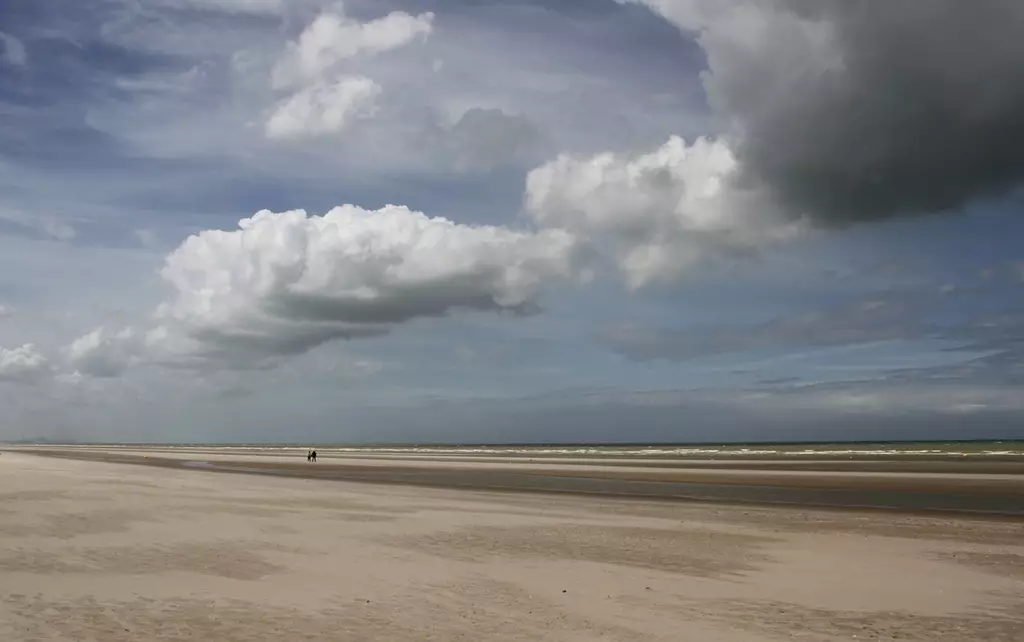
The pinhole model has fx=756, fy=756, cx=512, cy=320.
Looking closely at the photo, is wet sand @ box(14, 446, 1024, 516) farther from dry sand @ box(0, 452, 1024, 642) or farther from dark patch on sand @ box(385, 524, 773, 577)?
dark patch on sand @ box(385, 524, 773, 577)

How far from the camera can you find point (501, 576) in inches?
602

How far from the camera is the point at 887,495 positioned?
36250 millimetres

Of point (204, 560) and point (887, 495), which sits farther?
point (887, 495)

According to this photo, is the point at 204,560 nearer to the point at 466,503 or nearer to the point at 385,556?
the point at 385,556

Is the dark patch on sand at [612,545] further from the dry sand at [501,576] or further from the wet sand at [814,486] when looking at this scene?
the wet sand at [814,486]

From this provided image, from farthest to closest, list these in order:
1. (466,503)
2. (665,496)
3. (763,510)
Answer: (665,496)
(466,503)
(763,510)

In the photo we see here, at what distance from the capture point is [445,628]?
1120cm

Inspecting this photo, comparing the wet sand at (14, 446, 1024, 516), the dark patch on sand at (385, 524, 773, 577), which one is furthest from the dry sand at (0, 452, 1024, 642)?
the wet sand at (14, 446, 1024, 516)

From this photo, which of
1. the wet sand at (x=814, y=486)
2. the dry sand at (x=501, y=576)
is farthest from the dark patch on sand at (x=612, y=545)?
the wet sand at (x=814, y=486)

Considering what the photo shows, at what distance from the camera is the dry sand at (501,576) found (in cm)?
Answer: 1130

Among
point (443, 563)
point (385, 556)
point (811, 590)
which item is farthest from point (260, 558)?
point (811, 590)

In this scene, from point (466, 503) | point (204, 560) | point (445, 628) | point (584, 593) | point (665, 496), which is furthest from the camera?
point (665, 496)

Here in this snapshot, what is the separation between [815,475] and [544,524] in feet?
116

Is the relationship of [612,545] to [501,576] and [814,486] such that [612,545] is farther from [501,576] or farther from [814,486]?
[814,486]
